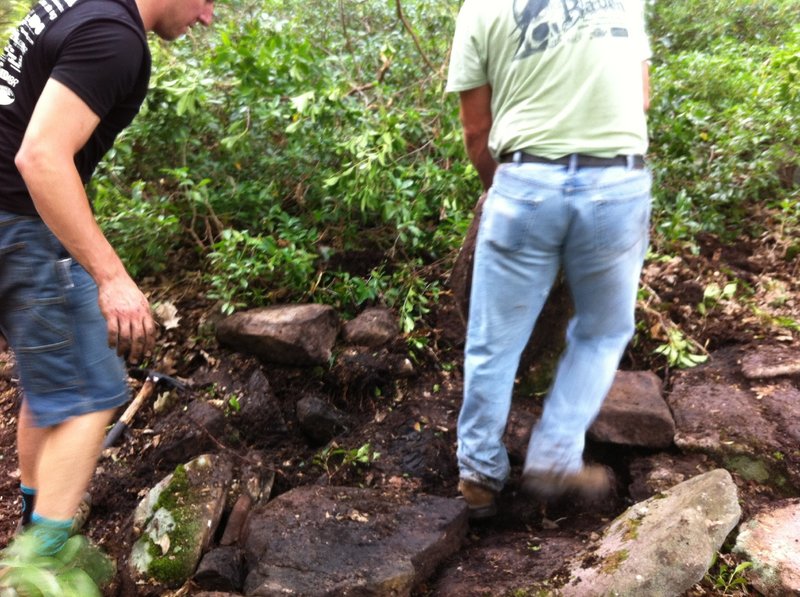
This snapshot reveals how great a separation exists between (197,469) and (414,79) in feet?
10.4

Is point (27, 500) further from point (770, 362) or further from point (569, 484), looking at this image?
point (770, 362)

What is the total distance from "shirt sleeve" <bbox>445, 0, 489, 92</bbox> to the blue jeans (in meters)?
0.34

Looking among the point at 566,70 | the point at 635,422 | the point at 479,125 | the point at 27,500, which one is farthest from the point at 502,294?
the point at 27,500

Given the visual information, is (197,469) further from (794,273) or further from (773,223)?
(773,223)

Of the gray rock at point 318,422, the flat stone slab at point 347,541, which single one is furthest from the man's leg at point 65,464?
the gray rock at point 318,422

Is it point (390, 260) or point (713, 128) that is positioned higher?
point (713, 128)

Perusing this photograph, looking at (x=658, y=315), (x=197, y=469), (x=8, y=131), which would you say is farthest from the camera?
(x=658, y=315)

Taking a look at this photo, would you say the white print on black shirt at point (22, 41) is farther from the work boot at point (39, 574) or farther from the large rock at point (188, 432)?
the large rock at point (188, 432)

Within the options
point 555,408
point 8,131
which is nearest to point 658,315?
point 555,408

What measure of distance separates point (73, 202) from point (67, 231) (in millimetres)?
83

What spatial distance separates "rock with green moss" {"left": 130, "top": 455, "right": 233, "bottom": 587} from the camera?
231 centimetres

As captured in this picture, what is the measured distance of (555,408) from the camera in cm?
233

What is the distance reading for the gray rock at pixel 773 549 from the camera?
1995 millimetres

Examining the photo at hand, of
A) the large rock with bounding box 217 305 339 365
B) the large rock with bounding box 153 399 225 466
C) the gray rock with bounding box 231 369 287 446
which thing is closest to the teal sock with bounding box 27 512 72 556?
the large rock with bounding box 153 399 225 466
